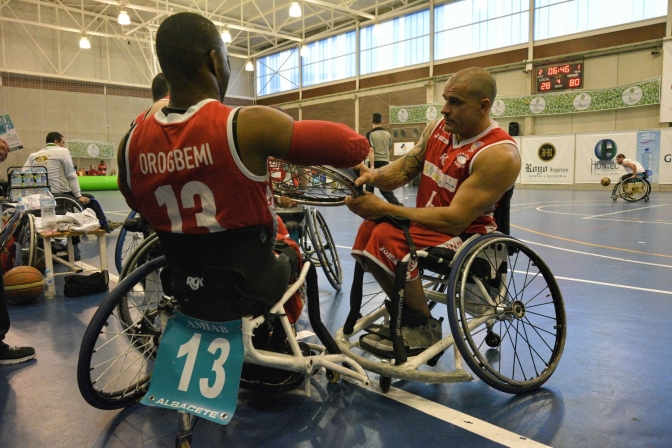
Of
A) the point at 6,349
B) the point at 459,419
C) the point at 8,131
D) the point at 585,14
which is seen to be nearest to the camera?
the point at 459,419

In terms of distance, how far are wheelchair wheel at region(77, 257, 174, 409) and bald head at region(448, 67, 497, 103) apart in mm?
1520

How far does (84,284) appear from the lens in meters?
3.91

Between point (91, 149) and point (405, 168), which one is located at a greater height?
point (91, 149)

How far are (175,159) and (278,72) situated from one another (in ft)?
83.7

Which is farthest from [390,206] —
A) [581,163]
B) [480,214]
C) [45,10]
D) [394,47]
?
[45,10]

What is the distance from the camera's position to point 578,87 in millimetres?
16297

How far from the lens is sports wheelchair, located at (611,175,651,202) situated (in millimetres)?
11430

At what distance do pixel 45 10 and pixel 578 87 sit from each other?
2027 centimetres

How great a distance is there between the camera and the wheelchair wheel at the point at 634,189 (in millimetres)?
11436

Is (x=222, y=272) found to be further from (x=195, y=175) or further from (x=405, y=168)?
(x=405, y=168)

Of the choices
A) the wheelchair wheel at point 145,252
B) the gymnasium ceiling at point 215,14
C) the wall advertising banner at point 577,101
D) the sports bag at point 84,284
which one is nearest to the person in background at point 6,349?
the wheelchair wheel at point 145,252

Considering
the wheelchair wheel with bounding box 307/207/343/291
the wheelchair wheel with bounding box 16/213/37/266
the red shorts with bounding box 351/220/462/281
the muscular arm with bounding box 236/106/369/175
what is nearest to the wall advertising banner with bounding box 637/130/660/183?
the wheelchair wheel with bounding box 307/207/343/291

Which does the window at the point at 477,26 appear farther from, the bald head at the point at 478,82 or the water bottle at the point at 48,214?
the bald head at the point at 478,82

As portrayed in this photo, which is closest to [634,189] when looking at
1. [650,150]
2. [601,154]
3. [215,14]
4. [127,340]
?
[650,150]
